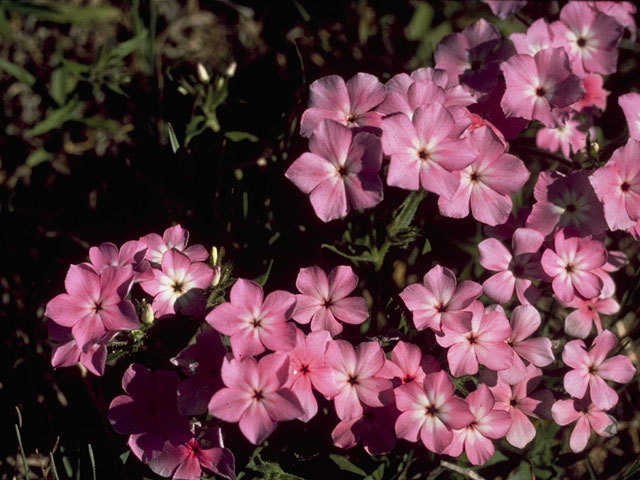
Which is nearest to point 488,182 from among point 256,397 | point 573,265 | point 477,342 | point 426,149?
point 426,149

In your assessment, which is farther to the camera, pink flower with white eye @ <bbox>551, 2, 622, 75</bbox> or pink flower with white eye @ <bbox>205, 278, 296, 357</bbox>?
pink flower with white eye @ <bbox>551, 2, 622, 75</bbox>

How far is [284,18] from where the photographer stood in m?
3.36

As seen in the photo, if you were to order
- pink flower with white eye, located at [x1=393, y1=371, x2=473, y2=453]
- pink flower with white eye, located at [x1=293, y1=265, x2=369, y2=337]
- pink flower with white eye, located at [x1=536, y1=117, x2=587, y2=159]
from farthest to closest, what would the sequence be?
pink flower with white eye, located at [x1=536, y1=117, x2=587, y2=159]
pink flower with white eye, located at [x1=293, y1=265, x2=369, y2=337]
pink flower with white eye, located at [x1=393, y1=371, x2=473, y2=453]

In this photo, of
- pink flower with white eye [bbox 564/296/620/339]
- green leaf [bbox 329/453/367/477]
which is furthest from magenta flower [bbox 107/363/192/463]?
pink flower with white eye [bbox 564/296/620/339]

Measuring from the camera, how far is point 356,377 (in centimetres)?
171

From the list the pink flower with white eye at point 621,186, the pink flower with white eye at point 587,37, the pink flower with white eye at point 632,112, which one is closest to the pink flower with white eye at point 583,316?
the pink flower with white eye at point 621,186

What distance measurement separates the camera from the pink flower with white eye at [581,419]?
1930 millimetres

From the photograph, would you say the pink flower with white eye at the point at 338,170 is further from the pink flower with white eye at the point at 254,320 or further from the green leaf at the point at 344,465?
the green leaf at the point at 344,465

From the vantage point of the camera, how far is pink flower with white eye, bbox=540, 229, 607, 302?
192cm

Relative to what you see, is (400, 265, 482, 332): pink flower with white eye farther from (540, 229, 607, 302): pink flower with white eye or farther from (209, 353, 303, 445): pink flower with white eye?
(209, 353, 303, 445): pink flower with white eye

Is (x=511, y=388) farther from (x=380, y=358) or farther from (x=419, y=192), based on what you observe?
(x=419, y=192)

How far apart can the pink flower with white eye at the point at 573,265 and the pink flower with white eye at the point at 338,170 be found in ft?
1.97

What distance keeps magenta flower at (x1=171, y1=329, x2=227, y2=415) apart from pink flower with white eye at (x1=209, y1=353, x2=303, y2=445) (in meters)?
0.07

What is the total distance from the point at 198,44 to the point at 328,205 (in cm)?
205
